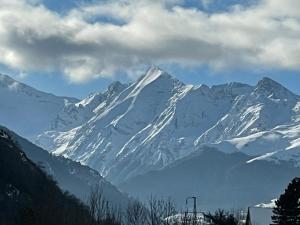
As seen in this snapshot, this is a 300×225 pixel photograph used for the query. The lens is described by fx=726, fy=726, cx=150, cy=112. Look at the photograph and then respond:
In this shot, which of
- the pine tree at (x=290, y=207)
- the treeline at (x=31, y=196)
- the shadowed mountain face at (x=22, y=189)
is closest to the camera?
the pine tree at (x=290, y=207)

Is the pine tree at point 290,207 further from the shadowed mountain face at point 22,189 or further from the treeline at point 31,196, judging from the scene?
the shadowed mountain face at point 22,189

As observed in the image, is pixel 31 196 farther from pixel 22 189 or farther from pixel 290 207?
pixel 290 207

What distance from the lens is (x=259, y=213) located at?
149 metres

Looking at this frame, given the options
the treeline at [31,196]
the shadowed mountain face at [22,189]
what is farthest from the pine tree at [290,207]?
the shadowed mountain face at [22,189]

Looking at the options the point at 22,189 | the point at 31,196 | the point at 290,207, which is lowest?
the point at 290,207

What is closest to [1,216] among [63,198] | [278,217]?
[63,198]

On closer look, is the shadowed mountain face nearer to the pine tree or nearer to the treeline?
the treeline

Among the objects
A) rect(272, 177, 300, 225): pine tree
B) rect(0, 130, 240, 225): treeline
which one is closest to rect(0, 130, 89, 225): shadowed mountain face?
rect(0, 130, 240, 225): treeline

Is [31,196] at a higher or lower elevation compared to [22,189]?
lower

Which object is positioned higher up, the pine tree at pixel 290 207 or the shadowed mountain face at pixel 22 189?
the shadowed mountain face at pixel 22 189

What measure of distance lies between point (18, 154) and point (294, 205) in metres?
130

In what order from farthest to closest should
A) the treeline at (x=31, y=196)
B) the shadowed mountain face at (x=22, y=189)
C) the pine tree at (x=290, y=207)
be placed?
the shadowed mountain face at (x=22, y=189) < the treeline at (x=31, y=196) < the pine tree at (x=290, y=207)

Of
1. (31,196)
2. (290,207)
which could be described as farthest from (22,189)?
(290,207)

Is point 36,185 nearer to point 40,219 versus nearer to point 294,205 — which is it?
point 40,219
